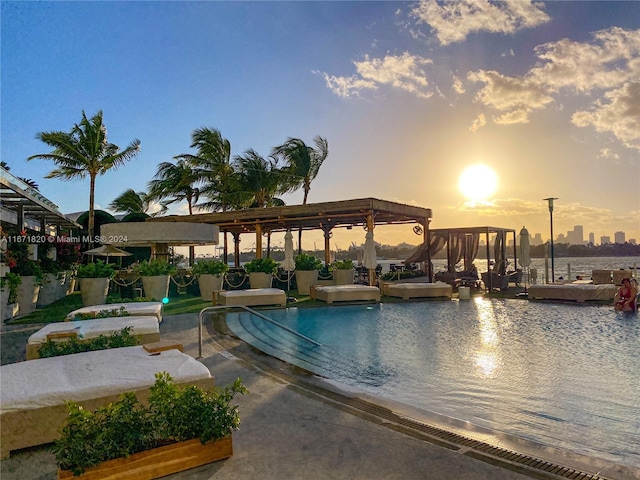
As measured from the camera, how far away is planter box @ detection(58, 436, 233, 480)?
2398 millimetres

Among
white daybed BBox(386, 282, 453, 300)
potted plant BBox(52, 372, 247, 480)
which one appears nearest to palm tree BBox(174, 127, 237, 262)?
white daybed BBox(386, 282, 453, 300)

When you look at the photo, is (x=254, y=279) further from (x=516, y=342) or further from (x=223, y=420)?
(x=223, y=420)

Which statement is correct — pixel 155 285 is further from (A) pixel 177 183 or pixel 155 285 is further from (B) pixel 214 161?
(A) pixel 177 183

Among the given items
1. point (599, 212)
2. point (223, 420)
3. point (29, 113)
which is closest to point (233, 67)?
point (29, 113)

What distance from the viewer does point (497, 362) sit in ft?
19.5

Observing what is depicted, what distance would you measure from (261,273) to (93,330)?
318 inches

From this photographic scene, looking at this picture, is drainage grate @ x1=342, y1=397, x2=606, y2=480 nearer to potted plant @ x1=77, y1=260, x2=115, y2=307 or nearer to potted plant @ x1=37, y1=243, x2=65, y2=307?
potted plant @ x1=77, y1=260, x2=115, y2=307

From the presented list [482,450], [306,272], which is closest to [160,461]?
[482,450]

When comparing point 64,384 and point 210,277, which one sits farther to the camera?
point 210,277

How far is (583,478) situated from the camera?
8.25ft

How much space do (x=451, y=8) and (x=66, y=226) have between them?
18.8 meters

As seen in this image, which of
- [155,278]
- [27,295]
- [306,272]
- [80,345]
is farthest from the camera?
[306,272]

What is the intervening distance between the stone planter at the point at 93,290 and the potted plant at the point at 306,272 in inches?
242

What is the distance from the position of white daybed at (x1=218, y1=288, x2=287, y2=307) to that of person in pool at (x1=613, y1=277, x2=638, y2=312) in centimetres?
859
